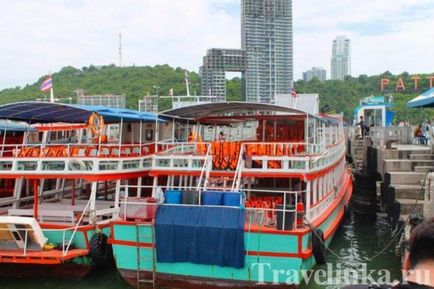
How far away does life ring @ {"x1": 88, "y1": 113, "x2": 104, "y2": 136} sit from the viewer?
43.8 feet

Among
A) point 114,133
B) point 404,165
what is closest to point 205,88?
point 114,133

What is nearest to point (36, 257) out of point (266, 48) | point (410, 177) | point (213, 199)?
point (213, 199)

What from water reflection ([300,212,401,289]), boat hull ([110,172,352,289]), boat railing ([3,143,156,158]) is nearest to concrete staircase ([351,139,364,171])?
water reflection ([300,212,401,289])

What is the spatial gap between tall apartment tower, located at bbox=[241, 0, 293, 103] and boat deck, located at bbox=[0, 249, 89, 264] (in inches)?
1217

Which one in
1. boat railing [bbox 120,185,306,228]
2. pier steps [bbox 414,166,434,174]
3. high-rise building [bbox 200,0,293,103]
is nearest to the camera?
boat railing [bbox 120,185,306,228]

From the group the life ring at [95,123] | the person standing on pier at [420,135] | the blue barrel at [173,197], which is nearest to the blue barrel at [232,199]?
the blue barrel at [173,197]

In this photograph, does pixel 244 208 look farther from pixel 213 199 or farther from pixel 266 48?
pixel 266 48

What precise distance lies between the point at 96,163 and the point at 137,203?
2324 mm

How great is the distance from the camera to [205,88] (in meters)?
39.9

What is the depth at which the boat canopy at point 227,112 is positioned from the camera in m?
14.4

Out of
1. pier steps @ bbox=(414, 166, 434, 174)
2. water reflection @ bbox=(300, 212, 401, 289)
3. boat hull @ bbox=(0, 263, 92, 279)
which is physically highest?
pier steps @ bbox=(414, 166, 434, 174)

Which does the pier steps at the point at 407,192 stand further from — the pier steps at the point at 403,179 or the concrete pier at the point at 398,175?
the pier steps at the point at 403,179

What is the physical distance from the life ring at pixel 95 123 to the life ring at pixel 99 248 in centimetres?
291

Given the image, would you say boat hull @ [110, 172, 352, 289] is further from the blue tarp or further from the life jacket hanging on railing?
the life jacket hanging on railing
